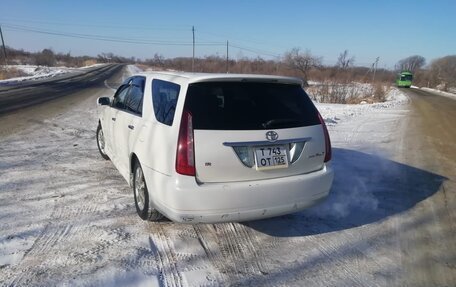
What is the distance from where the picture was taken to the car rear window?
2977mm

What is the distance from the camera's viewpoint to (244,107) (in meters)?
3.14

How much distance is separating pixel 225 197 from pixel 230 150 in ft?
1.35

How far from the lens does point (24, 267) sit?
280cm

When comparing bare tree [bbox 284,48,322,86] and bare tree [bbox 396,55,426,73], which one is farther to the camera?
bare tree [bbox 396,55,426,73]

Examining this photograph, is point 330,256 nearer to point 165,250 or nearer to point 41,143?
point 165,250

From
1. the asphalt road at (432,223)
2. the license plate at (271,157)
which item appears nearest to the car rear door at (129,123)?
the license plate at (271,157)

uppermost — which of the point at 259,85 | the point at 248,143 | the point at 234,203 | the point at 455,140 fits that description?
the point at 259,85

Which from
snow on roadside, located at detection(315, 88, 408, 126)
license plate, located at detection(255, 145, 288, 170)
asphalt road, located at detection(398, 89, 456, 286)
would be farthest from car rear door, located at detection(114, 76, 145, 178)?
snow on roadside, located at detection(315, 88, 408, 126)

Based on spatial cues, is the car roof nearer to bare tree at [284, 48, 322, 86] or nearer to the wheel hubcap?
the wheel hubcap

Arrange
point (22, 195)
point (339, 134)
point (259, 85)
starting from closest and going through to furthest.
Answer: point (259, 85) → point (22, 195) → point (339, 134)

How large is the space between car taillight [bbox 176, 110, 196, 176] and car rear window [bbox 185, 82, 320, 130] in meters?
0.11

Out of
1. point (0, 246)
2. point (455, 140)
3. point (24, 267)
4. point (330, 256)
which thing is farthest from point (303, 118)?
point (455, 140)

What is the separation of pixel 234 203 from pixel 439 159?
5999 millimetres

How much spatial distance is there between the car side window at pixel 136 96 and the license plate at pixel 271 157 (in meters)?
1.55
